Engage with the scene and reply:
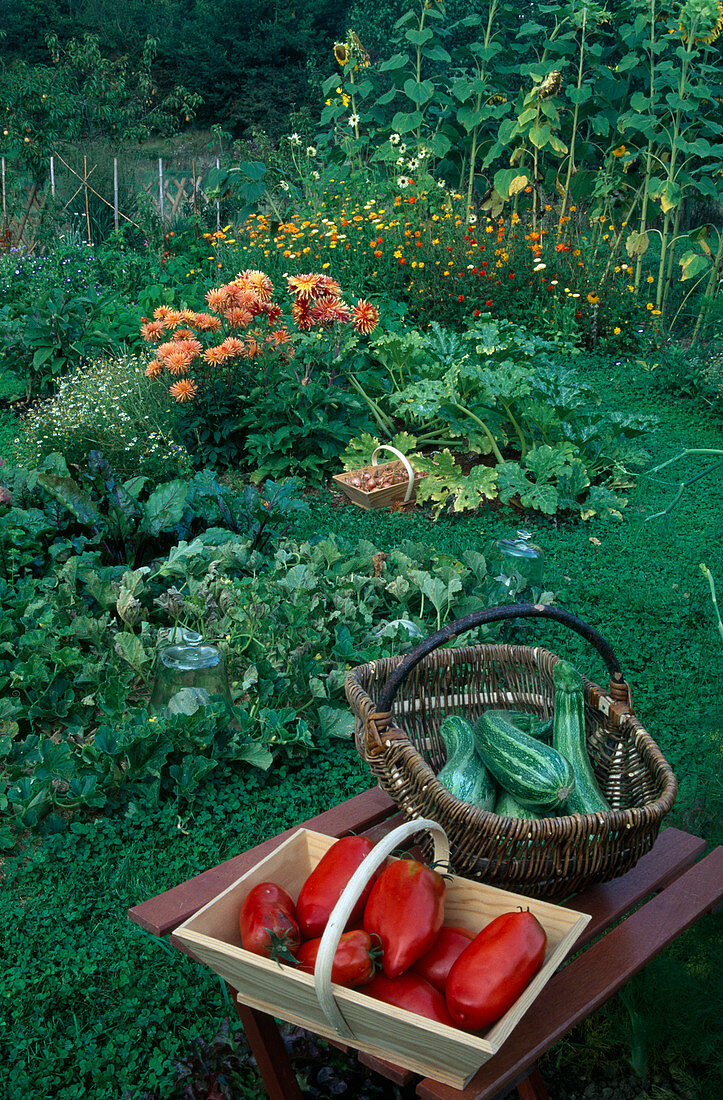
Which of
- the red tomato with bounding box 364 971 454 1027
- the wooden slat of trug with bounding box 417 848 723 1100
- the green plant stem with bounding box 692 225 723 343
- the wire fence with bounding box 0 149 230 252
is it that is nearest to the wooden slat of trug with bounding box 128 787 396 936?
the red tomato with bounding box 364 971 454 1027

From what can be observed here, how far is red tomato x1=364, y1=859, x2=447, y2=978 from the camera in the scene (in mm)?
1266

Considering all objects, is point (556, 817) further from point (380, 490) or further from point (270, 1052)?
point (380, 490)

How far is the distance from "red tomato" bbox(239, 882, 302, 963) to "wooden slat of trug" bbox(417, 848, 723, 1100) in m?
0.26

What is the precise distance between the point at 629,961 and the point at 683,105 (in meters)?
7.44

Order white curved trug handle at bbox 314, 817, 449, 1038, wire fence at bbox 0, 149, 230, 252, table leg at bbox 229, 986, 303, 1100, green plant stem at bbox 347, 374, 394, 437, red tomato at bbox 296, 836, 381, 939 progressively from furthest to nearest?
wire fence at bbox 0, 149, 230, 252 → green plant stem at bbox 347, 374, 394, 437 → table leg at bbox 229, 986, 303, 1100 → red tomato at bbox 296, 836, 381, 939 → white curved trug handle at bbox 314, 817, 449, 1038

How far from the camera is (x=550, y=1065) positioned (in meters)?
1.94

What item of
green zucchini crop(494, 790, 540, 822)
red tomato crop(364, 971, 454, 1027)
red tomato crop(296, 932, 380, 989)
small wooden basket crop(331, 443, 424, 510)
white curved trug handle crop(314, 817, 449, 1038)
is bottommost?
small wooden basket crop(331, 443, 424, 510)

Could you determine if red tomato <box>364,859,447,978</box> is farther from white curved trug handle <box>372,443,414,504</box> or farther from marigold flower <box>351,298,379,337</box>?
marigold flower <box>351,298,379,337</box>

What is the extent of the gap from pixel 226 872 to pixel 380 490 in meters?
3.27

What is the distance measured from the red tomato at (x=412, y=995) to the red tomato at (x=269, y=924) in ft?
0.43

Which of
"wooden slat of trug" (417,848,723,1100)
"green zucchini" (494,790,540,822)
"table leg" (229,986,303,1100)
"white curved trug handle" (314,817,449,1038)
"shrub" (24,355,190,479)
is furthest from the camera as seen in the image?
"shrub" (24,355,190,479)

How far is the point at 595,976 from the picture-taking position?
1.46 metres

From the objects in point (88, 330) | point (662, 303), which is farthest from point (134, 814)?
point (662, 303)

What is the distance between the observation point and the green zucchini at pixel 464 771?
1.67 m
